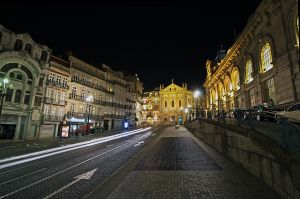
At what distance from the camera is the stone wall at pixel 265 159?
227 inches

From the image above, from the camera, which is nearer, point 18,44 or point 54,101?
point 18,44

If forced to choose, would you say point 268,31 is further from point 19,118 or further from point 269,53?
point 19,118

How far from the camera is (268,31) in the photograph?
66.7ft

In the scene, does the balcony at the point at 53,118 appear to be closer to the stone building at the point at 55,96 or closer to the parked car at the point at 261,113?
the stone building at the point at 55,96

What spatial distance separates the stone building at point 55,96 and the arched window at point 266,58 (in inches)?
1349

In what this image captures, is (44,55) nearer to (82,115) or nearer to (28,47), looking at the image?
(28,47)

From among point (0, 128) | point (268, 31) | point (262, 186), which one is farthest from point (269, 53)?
point (0, 128)

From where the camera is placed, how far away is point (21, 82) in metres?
31.6

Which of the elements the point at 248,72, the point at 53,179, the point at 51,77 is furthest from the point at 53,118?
the point at 248,72

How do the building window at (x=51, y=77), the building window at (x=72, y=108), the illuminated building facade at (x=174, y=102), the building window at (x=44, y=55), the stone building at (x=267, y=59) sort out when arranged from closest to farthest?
1. the stone building at (x=267, y=59)
2. the building window at (x=44, y=55)
3. the building window at (x=51, y=77)
4. the building window at (x=72, y=108)
5. the illuminated building facade at (x=174, y=102)

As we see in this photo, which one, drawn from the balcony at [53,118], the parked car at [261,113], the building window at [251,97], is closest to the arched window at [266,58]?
the building window at [251,97]

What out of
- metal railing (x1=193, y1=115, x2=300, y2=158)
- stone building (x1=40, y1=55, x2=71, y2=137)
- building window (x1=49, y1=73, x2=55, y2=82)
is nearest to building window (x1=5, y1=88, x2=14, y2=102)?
stone building (x1=40, y1=55, x2=71, y2=137)

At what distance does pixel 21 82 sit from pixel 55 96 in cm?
658

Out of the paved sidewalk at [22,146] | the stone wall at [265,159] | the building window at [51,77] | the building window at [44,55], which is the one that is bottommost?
the paved sidewalk at [22,146]
